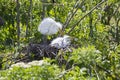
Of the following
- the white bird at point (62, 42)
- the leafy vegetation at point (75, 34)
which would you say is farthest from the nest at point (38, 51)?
the white bird at point (62, 42)

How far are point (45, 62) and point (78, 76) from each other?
0.91 ft

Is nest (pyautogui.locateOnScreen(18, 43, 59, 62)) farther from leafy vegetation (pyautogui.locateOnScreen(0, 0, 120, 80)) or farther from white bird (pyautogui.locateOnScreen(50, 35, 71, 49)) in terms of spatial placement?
white bird (pyautogui.locateOnScreen(50, 35, 71, 49))

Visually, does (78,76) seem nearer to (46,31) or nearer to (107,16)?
(46,31)

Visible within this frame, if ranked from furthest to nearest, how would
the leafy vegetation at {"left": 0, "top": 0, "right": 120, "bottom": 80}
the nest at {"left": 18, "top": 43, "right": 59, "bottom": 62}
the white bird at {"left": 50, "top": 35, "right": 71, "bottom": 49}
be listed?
the nest at {"left": 18, "top": 43, "right": 59, "bottom": 62}
the white bird at {"left": 50, "top": 35, "right": 71, "bottom": 49}
the leafy vegetation at {"left": 0, "top": 0, "right": 120, "bottom": 80}

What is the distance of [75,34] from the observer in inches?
145

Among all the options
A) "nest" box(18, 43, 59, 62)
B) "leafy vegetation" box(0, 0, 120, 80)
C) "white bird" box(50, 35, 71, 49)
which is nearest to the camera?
"leafy vegetation" box(0, 0, 120, 80)

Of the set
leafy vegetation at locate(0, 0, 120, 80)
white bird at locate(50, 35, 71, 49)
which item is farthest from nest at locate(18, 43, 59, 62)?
white bird at locate(50, 35, 71, 49)

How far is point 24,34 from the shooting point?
12.3ft

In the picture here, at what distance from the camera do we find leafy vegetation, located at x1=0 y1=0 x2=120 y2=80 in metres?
2.55

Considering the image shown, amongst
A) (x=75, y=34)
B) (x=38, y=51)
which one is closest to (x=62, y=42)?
(x=38, y=51)

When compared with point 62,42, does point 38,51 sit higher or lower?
lower

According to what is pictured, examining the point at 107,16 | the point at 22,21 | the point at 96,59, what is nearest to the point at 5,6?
the point at 22,21

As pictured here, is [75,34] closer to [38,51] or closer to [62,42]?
[38,51]

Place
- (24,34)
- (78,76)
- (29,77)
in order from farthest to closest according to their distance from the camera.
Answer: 1. (24,34)
2. (78,76)
3. (29,77)
